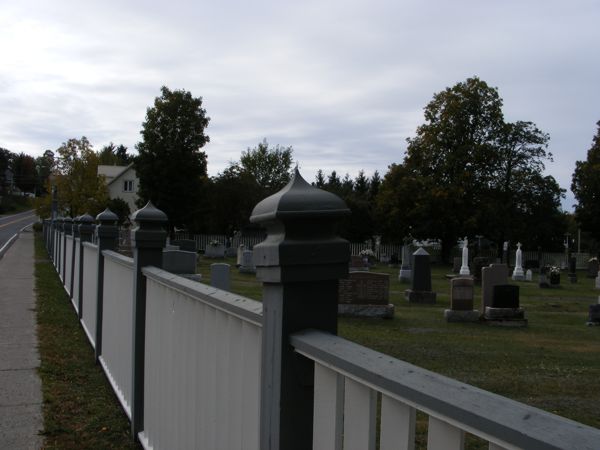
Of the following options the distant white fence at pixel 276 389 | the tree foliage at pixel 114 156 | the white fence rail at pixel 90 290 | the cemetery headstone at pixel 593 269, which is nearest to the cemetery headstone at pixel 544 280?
the cemetery headstone at pixel 593 269

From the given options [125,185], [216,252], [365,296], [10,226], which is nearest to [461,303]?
[365,296]

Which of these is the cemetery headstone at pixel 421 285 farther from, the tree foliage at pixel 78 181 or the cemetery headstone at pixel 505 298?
the tree foliage at pixel 78 181

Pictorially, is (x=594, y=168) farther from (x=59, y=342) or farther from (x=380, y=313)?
(x=59, y=342)

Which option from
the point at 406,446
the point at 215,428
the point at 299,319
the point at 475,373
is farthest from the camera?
the point at 475,373

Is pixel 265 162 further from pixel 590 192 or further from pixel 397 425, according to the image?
pixel 397 425

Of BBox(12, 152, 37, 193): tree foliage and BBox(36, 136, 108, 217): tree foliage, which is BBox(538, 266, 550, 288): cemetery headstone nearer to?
BBox(36, 136, 108, 217): tree foliage

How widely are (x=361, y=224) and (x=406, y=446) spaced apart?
5780 centimetres

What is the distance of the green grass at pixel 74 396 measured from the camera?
4.92 meters

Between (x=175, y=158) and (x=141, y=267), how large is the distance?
5151 cm

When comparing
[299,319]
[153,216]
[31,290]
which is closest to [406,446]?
[299,319]

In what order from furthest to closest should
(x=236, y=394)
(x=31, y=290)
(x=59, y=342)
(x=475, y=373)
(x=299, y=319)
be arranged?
(x=31, y=290) < (x=59, y=342) < (x=475, y=373) < (x=236, y=394) < (x=299, y=319)

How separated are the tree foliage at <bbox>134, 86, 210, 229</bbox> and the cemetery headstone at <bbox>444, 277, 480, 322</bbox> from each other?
136ft

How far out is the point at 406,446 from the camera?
148 centimetres

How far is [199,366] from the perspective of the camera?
318 cm
